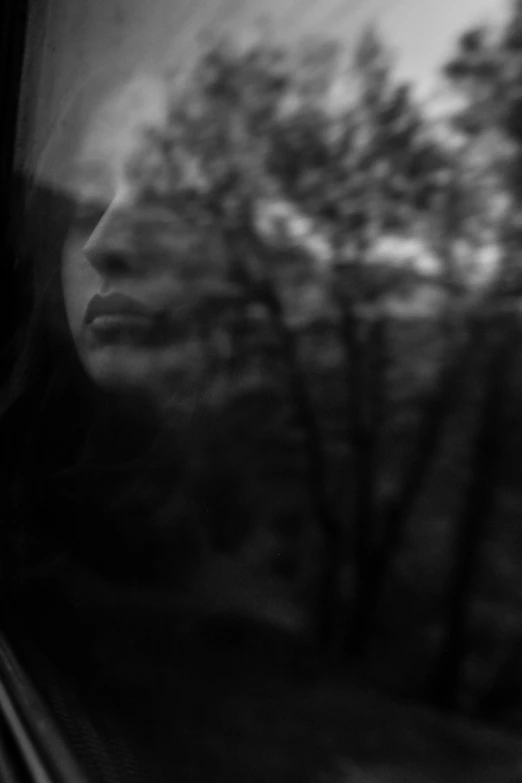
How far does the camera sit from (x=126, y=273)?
5.73 feet

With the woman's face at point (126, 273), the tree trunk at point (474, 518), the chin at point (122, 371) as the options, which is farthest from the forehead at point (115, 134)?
the tree trunk at point (474, 518)

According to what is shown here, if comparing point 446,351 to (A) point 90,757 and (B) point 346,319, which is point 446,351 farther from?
(A) point 90,757

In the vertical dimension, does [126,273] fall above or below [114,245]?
below

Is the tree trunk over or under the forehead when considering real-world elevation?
under

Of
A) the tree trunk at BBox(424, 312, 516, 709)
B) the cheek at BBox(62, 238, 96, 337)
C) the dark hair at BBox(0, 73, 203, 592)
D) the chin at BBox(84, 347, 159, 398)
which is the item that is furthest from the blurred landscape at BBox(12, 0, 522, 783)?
the cheek at BBox(62, 238, 96, 337)

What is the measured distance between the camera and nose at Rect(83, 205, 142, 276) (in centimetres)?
173

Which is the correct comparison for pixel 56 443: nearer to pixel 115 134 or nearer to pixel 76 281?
pixel 76 281

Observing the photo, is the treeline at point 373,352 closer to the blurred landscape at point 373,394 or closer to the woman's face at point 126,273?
the blurred landscape at point 373,394

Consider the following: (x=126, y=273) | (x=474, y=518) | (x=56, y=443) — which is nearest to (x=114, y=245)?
(x=126, y=273)

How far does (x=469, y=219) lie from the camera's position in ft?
2.53

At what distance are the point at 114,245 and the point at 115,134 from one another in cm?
31

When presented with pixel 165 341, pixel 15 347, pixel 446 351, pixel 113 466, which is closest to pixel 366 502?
pixel 446 351

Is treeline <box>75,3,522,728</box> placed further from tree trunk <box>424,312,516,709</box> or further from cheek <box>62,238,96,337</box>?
cheek <box>62,238,96,337</box>

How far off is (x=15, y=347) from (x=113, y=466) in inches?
36.4
